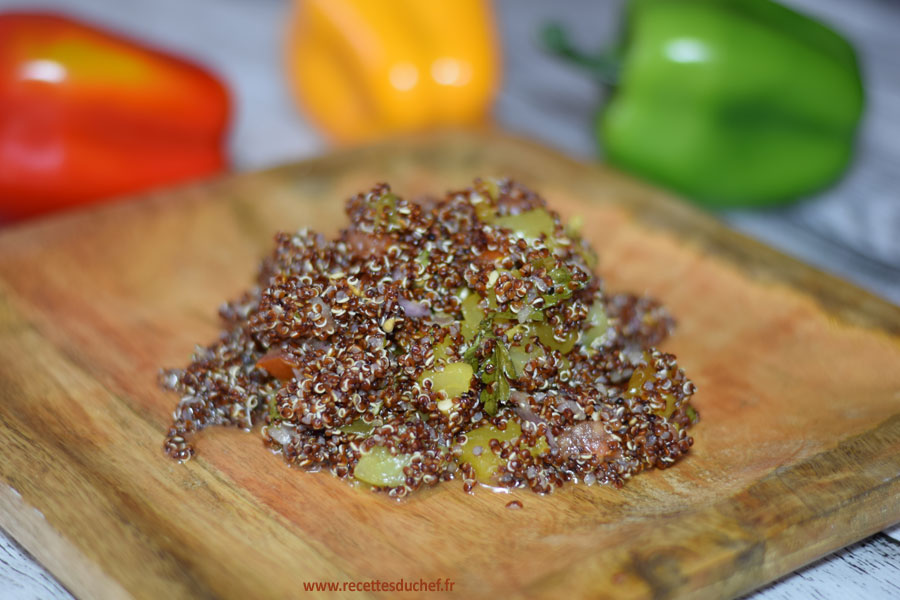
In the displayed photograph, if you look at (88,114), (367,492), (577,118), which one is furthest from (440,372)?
(577,118)

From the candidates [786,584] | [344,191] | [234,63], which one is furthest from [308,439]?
[234,63]

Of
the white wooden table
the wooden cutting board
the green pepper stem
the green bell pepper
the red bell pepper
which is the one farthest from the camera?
the green pepper stem

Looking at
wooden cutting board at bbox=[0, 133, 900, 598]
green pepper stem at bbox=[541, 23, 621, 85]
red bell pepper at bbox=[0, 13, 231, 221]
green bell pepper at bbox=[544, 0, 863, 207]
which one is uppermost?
green pepper stem at bbox=[541, 23, 621, 85]

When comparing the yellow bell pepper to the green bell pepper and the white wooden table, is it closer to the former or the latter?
the white wooden table

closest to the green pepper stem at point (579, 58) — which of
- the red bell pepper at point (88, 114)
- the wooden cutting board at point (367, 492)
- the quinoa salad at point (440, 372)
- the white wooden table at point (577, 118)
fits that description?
the white wooden table at point (577, 118)

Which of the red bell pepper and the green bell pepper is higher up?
the green bell pepper

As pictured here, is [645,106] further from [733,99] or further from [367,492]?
[367,492]

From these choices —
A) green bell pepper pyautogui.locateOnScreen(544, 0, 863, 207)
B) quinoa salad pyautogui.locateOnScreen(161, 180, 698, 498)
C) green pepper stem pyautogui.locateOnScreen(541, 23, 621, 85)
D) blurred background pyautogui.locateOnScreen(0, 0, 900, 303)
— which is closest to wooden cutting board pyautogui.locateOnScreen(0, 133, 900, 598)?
quinoa salad pyautogui.locateOnScreen(161, 180, 698, 498)
